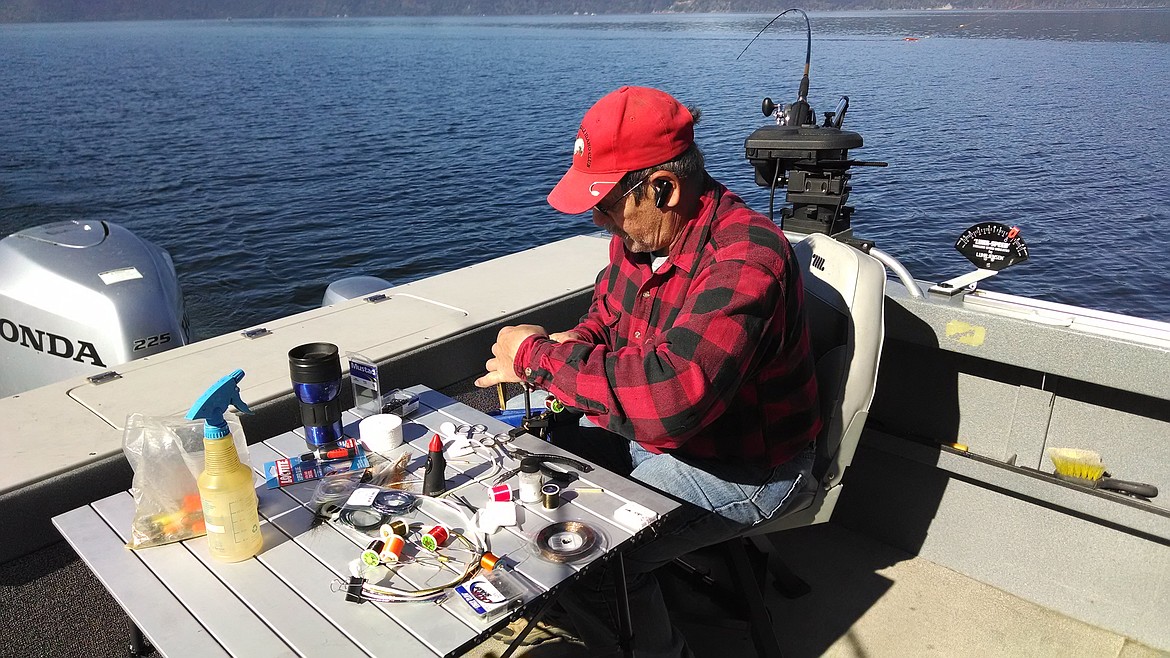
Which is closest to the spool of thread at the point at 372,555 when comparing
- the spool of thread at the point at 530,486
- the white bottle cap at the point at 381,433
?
the spool of thread at the point at 530,486

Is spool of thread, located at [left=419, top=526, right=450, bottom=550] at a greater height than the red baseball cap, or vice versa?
the red baseball cap

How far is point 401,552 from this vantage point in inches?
58.9

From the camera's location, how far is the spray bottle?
1466mm

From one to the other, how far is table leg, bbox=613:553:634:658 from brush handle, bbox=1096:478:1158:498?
151 cm

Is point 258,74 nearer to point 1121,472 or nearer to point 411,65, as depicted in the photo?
point 411,65

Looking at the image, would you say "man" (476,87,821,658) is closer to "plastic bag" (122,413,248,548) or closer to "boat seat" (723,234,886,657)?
"boat seat" (723,234,886,657)

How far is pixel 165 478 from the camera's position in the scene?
62.2 inches

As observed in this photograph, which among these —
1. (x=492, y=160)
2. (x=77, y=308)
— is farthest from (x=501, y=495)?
(x=492, y=160)

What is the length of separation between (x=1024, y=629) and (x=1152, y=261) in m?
10.5

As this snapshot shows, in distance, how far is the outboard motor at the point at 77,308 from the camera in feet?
11.5

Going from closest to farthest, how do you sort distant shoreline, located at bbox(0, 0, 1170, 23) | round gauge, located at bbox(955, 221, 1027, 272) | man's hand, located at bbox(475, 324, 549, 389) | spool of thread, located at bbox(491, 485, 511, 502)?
spool of thread, located at bbox(491, 485, 511, 502), man's hand, located at bbox(475, 324, 549, 389), round gauge, located at bbox(955, 221, 1027, 272), distant shoreline, located at bbox(0, 0, 1170, 23)

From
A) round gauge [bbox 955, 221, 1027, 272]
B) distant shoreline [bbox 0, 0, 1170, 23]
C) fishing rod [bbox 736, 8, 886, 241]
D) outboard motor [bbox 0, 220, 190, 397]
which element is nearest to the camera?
round gauge [bbox 955, 221, 1027, 272]

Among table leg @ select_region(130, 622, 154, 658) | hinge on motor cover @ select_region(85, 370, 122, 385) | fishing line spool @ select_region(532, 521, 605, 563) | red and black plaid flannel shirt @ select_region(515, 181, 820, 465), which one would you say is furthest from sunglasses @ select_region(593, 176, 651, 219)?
hinge on motor cover @ select_region(85, 370, 122, 385)

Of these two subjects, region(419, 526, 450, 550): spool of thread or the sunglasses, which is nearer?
region(419, 526, 450, 550): spool of thread
